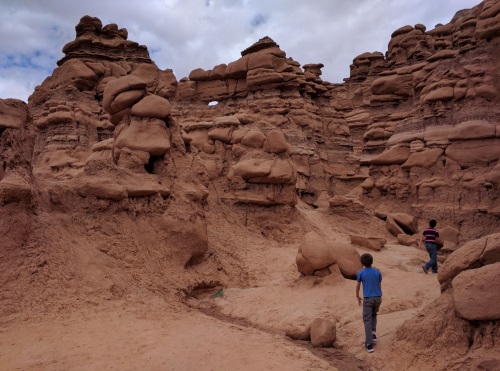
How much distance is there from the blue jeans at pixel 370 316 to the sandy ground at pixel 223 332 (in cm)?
18

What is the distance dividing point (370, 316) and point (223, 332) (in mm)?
1961

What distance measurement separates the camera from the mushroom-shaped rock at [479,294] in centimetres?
412

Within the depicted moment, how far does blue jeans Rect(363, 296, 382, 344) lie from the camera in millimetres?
5230

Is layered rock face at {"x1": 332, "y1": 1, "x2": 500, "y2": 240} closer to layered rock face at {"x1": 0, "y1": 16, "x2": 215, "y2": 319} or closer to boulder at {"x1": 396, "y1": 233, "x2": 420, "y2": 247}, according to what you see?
boulder at {"x1": 396, "y1": 233, "x2": 420, "y2": 247}

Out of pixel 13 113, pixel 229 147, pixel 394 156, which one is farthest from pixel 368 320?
pixel 394 156

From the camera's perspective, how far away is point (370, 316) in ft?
17.2

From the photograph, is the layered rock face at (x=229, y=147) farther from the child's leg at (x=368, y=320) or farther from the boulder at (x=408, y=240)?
the child's leg at (x=368, y=320)

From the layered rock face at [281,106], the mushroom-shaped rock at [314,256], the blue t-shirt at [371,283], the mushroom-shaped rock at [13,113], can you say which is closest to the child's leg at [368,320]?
the blue t-shirt at [371,283]

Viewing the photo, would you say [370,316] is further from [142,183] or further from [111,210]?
[142,183]

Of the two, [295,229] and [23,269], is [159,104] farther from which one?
[295,229]

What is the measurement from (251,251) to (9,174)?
6170mm

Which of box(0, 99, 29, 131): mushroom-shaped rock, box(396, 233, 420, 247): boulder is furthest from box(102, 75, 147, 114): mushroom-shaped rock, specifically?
box(396, 233, 420, 247): boulder

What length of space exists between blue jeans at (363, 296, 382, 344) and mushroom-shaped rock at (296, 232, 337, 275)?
8.12ft

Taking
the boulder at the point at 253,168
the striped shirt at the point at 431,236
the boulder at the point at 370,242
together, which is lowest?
the boulder at the point at 370,242
